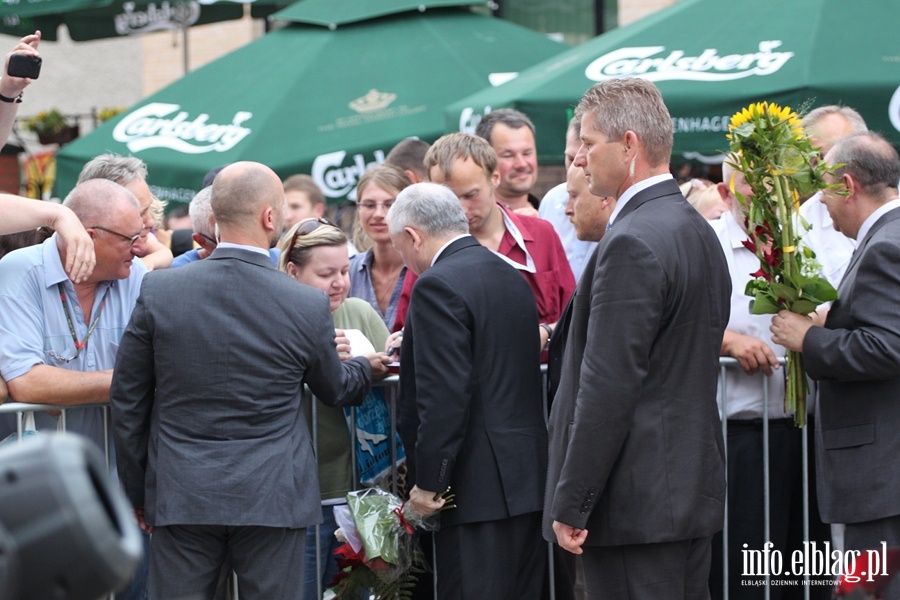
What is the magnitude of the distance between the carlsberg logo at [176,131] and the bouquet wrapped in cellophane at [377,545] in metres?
3.93

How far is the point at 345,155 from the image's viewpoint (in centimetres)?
761

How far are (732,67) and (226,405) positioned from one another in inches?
135

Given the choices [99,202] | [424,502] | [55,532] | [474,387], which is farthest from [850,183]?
[55,532]

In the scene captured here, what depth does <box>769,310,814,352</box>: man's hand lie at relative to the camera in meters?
4.41

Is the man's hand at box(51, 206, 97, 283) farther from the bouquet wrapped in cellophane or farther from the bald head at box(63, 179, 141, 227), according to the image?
the bouquet wrapped in cellophane

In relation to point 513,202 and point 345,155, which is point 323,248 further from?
point 345,155

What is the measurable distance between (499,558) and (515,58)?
5442 millimetres

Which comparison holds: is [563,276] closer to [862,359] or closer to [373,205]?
Result: [373,205]

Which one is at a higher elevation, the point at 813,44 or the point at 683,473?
the point at 813,44

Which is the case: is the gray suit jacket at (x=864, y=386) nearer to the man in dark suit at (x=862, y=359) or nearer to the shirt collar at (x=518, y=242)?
the man in dark suit at (x=862, y=359)

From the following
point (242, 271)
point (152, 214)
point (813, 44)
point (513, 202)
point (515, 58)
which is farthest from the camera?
point (515, 58)

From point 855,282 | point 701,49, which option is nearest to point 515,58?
point 701,49

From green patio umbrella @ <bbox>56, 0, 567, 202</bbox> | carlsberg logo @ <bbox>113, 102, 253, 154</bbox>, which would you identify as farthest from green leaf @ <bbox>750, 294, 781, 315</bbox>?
carlsberg logo @ <bbox>113, 102, 253, 154</bbox>

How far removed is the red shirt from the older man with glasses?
1.34m
